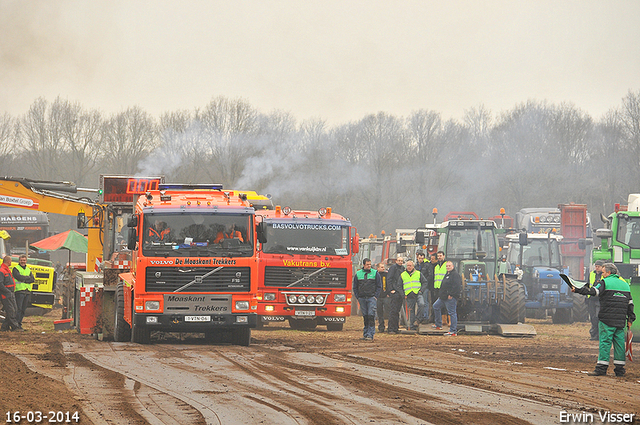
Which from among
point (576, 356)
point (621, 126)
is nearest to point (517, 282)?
point (576, 356)

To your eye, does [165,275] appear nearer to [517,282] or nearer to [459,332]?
[459,332]

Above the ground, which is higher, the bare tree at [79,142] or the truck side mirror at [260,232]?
the bare tree at [79,142]

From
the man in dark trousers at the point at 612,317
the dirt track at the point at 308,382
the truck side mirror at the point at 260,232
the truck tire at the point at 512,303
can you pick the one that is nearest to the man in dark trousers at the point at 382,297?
the truck tire at the point at 512,303

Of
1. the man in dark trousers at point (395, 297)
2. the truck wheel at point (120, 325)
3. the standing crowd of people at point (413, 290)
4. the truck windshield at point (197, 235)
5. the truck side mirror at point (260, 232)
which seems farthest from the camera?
the man in dark trousers at point (395, 297)

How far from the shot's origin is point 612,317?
480 inches

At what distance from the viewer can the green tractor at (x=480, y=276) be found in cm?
2080

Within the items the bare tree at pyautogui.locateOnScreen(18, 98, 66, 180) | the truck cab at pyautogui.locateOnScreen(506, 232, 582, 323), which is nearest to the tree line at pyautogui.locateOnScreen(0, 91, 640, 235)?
the bare tree at pyautogui.locateOnScreen(18, 98, 66, 180)

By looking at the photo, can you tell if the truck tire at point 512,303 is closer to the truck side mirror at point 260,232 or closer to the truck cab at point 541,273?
the truck cab at point 541,273

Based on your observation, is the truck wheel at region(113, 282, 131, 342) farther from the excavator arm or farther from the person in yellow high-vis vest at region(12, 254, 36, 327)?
the person in yellow high-vis vest at region(12, 254, 36, 327)

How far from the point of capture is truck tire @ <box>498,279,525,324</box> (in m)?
20.7

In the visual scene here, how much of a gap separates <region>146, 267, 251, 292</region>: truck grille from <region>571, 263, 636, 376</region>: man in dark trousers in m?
6.21

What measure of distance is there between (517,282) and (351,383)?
37.6 ft

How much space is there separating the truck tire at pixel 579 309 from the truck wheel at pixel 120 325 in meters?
14.2

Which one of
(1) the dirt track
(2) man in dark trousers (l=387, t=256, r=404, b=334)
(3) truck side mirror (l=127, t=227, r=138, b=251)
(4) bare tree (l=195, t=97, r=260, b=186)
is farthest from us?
(4) bare tree (l=195, t=97, r=260, b=186)
